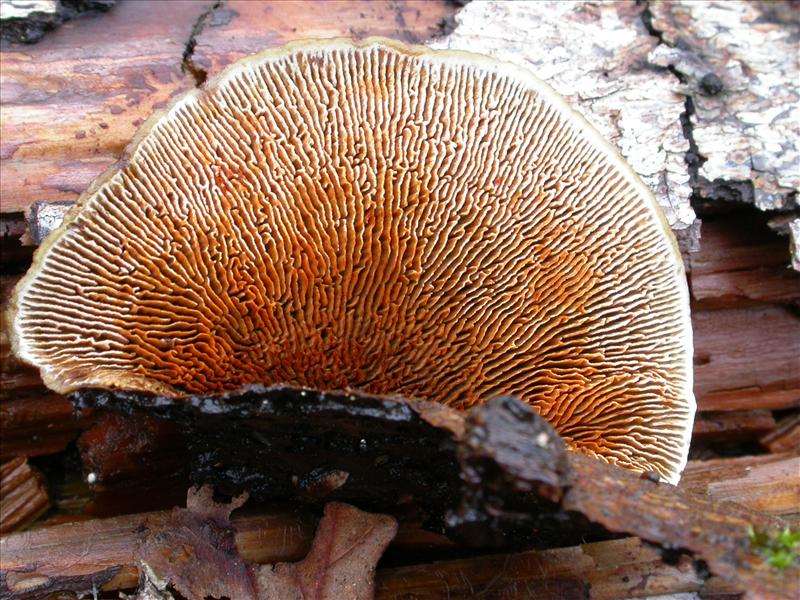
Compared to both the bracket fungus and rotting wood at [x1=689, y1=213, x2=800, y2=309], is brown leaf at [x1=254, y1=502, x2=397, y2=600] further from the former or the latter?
rotting wood at [x1=689, y1=213, x2=800, y2=309]

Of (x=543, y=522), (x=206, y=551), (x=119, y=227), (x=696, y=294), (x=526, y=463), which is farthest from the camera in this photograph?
(x=696, y=294)

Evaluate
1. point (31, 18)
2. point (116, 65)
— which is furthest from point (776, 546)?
point (31, 18)

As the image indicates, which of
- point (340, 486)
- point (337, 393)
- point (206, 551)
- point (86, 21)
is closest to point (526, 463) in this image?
point (337, 393)

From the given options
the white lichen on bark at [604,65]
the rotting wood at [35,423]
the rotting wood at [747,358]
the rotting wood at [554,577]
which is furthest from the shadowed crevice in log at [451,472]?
the white lichen on bark at [604,65]

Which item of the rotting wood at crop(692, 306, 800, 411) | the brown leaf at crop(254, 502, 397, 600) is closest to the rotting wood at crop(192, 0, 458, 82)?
the rotting wood at crop(692, 306, 800, 411)

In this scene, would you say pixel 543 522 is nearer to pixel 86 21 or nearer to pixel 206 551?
pixel 206 551

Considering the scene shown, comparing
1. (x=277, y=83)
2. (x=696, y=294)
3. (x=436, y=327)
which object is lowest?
(x=696, y=294)

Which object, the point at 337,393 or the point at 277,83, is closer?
the point at 337,393
